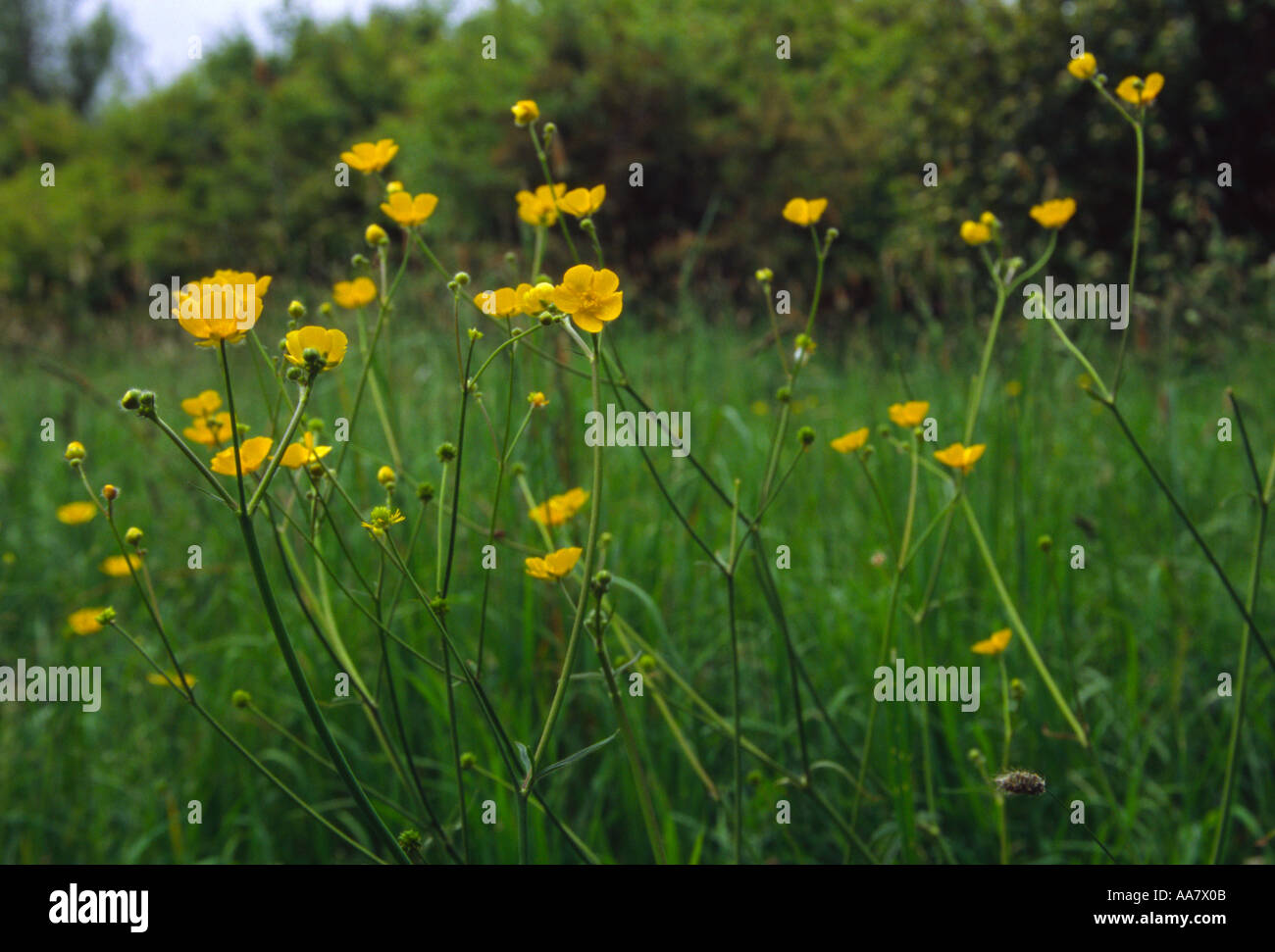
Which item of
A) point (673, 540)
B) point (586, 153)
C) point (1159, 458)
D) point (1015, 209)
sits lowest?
point (673, 540)

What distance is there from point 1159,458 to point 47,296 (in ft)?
40.1

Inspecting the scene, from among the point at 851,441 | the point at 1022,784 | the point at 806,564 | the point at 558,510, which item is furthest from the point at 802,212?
the point at 806,564

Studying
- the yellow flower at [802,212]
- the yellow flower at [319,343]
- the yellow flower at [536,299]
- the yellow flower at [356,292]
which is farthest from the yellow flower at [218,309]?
the yellow flower at [802,212]

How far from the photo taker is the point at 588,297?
2.27 feet

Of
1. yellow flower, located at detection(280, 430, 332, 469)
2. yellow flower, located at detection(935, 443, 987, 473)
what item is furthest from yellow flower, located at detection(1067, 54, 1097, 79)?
yellow flower, located at detection(280, 430, 332, 469)

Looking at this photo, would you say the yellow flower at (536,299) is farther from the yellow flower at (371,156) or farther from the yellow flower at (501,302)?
the yellow flower at (371,156)

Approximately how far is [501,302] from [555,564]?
0.73 ft

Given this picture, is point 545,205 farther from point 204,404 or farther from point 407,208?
point 204,404

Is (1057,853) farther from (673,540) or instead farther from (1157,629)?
(673,540)

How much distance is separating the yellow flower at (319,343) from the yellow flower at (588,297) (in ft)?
0.49

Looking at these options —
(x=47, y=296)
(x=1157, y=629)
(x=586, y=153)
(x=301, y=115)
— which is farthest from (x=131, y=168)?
(x=1157, y=629)

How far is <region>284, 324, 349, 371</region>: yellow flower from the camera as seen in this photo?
64 centimetres

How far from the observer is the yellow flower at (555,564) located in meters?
0.73
